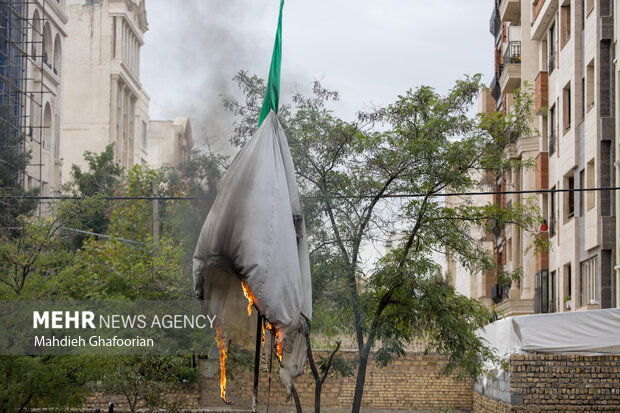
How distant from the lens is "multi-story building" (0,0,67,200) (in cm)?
3559

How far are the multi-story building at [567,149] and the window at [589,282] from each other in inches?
1.0

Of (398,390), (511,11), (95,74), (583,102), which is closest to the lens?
(583,102)

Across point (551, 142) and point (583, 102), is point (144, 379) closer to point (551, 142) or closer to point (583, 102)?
point (583, 102)

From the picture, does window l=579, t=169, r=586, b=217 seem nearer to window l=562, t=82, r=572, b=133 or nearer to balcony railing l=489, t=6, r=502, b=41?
window l=562, t=82, r=572, b=133

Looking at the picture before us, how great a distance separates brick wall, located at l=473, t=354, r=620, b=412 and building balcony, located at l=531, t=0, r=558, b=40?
11788 mm

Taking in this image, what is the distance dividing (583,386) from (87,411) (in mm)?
13128

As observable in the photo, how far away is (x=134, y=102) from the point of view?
6488 cm

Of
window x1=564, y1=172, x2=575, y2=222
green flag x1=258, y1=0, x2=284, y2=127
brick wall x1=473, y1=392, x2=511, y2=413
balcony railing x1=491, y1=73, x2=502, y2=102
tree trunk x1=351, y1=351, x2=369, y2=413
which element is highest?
balcony railing x1=491, y1=73, x2=502, y2=102

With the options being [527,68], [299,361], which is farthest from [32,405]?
[527,68]

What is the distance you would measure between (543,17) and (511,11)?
5900mm

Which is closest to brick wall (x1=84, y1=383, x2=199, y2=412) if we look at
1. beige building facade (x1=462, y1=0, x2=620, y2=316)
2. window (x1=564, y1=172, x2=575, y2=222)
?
beige building facade (x1=462, y1=0, x2=620, y2=316)

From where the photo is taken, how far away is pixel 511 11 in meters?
33.8

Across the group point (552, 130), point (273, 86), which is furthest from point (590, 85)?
point (273, 86)

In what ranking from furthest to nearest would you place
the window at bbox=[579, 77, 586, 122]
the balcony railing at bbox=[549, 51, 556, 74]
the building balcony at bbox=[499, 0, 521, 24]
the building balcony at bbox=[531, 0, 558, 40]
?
the building balcony at bbox=[499, 0, 521, 24] → the balcony railing at bbox=[549, 51, 556, 74] → the building balcony at bbox=[531, 0, 558, 40] → the window at bbox=[579, 77, 586, 122]
